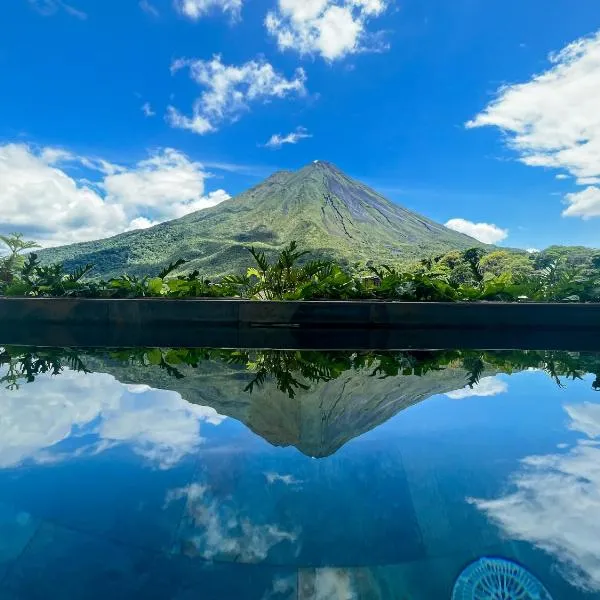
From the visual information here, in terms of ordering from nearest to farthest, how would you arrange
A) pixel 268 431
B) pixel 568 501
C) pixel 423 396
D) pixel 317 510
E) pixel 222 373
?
pixel 317 510, pixel 568 501, pixel 268 431, pixel 423 396, pixel 222 373

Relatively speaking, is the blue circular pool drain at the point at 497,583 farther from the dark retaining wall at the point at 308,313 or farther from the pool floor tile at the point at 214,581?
the dark retaining wall at the point at 308,313

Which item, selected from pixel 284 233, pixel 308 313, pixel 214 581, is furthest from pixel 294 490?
pixel 284 233

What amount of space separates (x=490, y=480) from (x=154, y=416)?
1.77 metres

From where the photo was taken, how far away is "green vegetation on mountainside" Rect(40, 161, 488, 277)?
8794 cm

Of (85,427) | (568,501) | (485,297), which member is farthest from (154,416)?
(485,297)

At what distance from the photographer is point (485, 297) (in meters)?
7.07

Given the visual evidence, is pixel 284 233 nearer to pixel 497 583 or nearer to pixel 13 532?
pixel 13 532

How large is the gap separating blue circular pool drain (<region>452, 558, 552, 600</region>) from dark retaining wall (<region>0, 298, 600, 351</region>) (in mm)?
4874

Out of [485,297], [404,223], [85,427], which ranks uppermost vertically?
[404,223]

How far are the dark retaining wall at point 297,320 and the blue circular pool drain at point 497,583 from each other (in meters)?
4.87

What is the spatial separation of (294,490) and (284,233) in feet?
348

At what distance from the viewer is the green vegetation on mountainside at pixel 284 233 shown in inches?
3462

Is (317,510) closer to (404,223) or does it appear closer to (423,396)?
(423,396)

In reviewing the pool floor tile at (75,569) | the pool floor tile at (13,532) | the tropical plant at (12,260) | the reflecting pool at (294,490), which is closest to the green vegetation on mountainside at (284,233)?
the tropical plant at (12,260)
